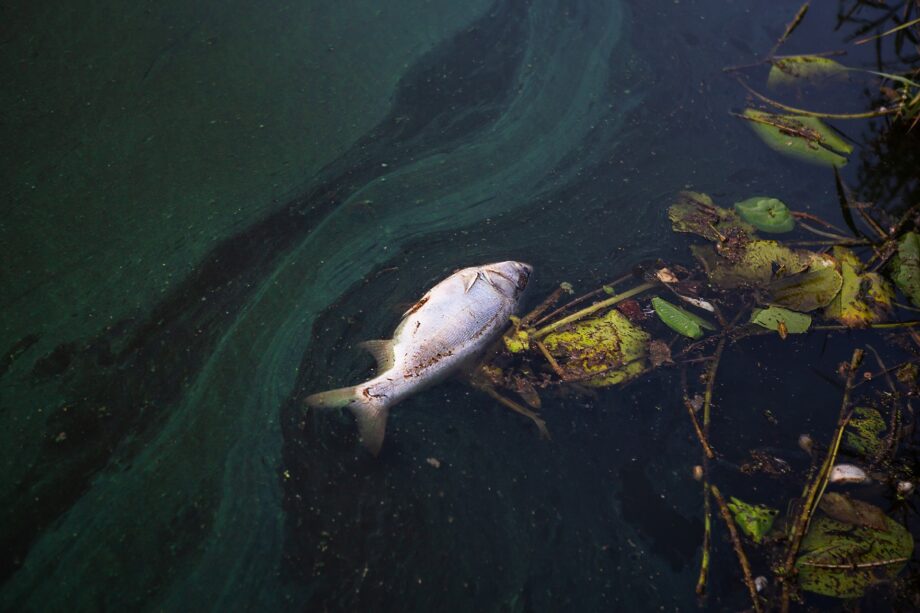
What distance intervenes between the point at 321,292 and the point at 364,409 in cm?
52

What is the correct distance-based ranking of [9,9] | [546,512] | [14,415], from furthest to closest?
1. [9,9]
2. [546,512]
3. [14,415]

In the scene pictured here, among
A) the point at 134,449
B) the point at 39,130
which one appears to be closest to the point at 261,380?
the point at 134,449

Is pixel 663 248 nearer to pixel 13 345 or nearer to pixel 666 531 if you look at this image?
pixel 666 531

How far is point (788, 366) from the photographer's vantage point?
2113mm

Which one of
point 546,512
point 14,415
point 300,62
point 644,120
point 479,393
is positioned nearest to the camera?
point 14,415

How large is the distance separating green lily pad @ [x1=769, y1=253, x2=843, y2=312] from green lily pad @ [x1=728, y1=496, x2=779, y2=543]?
78cm

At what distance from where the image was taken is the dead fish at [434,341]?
1.73m

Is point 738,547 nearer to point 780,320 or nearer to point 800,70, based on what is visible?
point 780,320

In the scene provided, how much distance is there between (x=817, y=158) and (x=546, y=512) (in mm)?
2071

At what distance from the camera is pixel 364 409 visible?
172cm

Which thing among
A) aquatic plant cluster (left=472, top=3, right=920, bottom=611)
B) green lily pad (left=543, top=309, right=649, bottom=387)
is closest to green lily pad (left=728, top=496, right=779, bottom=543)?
aquatic plant cluster (left=472, top=3, right=920, bottom=611)

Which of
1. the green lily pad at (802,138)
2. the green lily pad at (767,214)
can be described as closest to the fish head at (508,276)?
the green lily pad at (767,214)

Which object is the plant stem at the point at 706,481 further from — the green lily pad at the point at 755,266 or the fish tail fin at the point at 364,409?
the fish tail fin at the point at 364,409

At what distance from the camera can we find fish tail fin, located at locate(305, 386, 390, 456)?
5.57 ft
